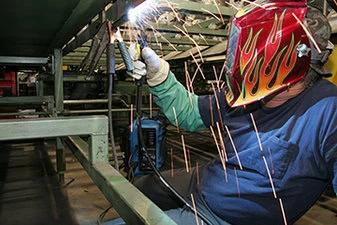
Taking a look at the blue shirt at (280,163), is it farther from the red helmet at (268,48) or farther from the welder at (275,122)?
the red helmet at (268,48)

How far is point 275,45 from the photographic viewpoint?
3.62 feet

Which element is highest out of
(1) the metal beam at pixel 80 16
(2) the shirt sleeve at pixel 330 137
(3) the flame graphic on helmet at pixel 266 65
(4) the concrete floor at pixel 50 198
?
(1) the metal beam at pixel 80 16

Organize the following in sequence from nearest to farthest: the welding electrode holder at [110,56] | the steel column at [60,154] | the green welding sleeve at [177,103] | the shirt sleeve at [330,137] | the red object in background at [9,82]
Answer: the shirt sleeve at [330,137], the welding electrode holder at [110,56], the green welding sleeve at [177,103], the steel column at [60,154], the red object in background at [9,82]

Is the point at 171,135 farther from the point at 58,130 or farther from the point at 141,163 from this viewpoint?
the point at 58,130

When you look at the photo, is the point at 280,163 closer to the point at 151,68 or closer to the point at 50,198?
the point at 151,68

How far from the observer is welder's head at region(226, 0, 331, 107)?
3.55ft

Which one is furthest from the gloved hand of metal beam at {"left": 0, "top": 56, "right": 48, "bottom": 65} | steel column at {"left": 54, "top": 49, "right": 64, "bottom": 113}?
metal beam at {"left": 0, "top": 56, "right": 48, "bottom": 65}

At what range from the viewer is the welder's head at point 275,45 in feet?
3.55

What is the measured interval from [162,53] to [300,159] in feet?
11.7

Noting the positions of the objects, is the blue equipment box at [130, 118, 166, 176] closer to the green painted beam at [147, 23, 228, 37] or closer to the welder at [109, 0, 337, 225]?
the green painted beam at [147, 23, 228, 37]

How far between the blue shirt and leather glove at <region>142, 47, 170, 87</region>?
1.49 feet

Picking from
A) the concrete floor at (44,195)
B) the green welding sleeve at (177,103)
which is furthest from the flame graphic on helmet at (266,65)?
the concrete floor at (44,195)

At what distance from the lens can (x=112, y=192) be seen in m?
1.03

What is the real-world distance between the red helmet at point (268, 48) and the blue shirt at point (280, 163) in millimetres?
115
